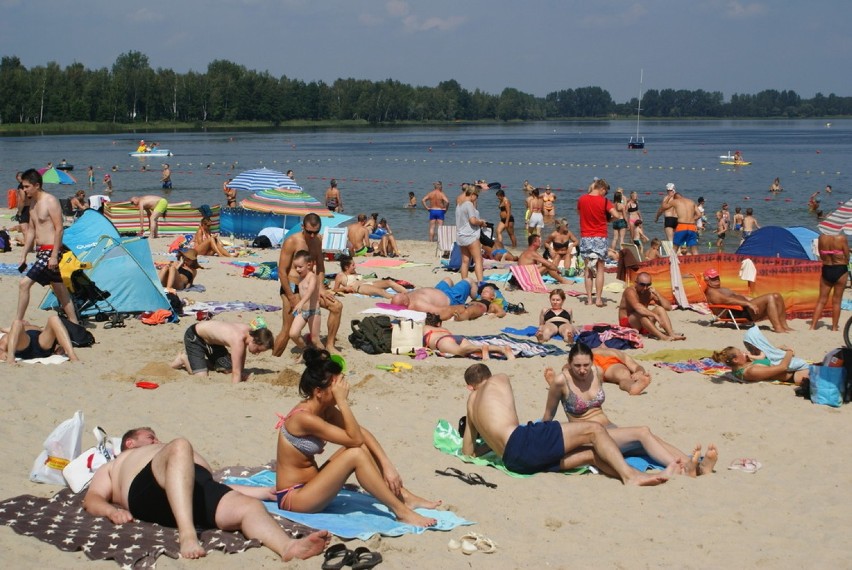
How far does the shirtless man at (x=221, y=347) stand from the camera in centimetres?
827

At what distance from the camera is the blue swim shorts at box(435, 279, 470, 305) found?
12.0 m

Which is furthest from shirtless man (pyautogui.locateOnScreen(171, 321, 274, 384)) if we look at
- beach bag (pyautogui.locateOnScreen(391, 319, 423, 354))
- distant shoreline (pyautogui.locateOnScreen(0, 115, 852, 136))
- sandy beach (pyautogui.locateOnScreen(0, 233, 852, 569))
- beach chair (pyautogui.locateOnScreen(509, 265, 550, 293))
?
distant shoreline (pyautogui.locateOnScreen(0, 115, 852, 136))

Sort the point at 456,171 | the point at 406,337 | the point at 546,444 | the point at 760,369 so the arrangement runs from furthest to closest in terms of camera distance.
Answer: the point at 456,171 → the point at 406,337 → the point at 760,369 → the point at 546,444

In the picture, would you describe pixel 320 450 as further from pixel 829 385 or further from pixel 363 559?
pixel 829 385

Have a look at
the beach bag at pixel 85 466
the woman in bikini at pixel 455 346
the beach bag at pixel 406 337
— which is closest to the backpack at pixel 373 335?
the beach bag at pixel 406 337

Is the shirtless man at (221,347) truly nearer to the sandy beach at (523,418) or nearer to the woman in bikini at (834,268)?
the sandy beach at (523,418)

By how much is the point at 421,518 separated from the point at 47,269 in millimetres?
5488

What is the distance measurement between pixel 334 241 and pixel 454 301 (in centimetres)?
518

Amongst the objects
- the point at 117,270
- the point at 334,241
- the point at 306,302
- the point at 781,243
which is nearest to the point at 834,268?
the point at 781,243

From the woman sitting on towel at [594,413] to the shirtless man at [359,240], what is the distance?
36.6 feet

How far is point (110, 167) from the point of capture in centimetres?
4716

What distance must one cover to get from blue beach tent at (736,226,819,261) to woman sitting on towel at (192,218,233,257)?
29.3 feet

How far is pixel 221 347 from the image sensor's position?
28.5 feet

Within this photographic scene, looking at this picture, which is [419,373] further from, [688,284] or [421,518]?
[688,284]
